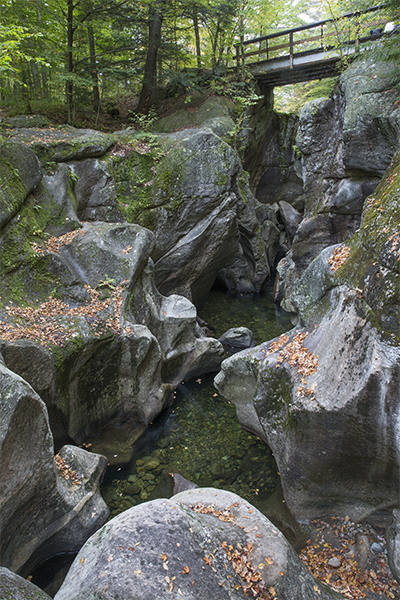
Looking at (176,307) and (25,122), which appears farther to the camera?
(25,122)

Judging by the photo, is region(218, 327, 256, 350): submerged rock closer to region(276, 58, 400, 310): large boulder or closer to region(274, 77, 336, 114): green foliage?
region(276, 58, 400, 310): large boulder

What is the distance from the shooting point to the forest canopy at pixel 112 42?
14.2 m

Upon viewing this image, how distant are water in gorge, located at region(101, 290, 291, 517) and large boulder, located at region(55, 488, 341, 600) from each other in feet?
10.9

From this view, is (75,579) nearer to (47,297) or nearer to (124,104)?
(47,297)

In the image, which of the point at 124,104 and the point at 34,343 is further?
the point at 124,104

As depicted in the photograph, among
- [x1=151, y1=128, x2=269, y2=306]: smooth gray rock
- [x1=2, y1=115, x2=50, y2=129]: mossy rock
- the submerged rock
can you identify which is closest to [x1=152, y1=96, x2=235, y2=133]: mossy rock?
[x1=151, y1=128, x2=269, y2=306]: smooth gray rock

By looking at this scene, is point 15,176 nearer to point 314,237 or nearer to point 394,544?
point 394,544

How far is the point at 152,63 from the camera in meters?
18.3

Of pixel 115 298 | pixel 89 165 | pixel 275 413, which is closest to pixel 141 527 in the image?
pixel 275 413

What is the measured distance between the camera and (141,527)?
422cm

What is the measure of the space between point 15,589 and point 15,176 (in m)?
9.86

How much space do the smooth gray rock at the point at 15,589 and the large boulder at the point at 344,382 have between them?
479 centimetres

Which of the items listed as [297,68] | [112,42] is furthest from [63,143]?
[297,68]

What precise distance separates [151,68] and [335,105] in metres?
9.43
